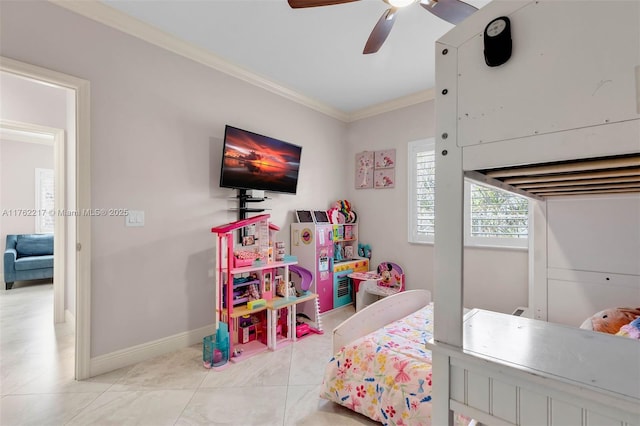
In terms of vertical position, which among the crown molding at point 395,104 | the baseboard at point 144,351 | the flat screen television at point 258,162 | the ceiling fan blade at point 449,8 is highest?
the crown molding at point 395,104

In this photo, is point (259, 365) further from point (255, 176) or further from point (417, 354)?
point (255, 176)

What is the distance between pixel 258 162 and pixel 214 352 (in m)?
1.80

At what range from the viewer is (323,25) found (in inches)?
90.7

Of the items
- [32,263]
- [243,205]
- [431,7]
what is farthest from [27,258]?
[431,7]

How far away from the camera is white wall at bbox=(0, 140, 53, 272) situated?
4.97 m

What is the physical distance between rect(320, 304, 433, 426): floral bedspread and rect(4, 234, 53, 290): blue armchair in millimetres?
5480

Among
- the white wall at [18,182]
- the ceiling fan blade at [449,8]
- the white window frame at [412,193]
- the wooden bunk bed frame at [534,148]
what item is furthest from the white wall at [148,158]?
the white wall at [18,182]

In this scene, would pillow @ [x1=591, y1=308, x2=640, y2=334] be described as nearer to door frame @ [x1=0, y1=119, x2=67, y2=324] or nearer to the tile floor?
the tile floor

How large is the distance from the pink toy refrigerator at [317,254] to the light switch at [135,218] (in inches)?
64.9

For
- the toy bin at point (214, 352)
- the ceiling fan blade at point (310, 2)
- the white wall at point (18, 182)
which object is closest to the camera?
the ceiling fan blade at point (310, 2)

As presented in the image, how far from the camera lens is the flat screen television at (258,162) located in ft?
9.00

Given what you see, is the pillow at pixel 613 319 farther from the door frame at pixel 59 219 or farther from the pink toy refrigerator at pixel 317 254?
the door frame at pixel 59 219

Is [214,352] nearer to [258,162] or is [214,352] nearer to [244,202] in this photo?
[244,202]

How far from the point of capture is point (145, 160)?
2.39 m
